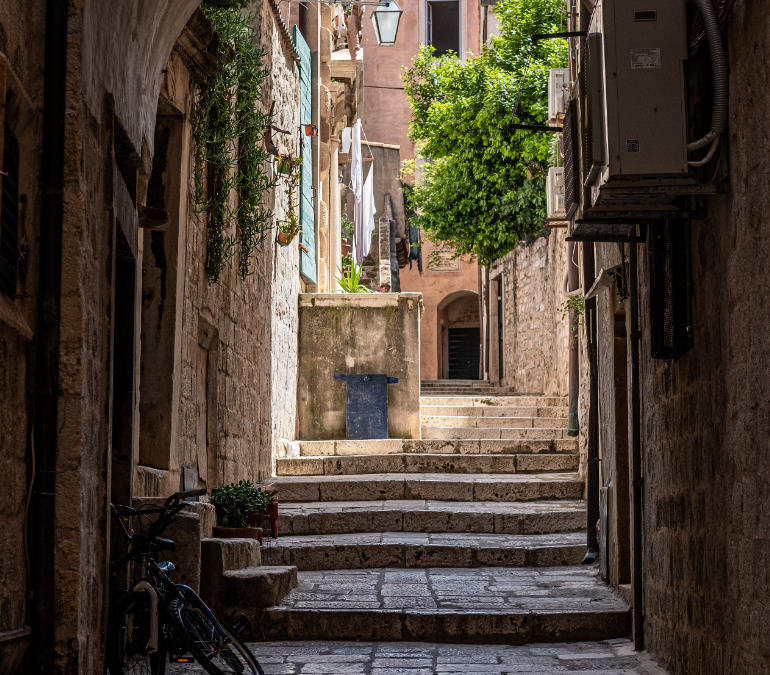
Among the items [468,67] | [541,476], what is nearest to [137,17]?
[541,476]

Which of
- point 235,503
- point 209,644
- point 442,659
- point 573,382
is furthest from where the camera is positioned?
point 573,382

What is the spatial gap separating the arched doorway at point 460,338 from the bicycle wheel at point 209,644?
83.8ft

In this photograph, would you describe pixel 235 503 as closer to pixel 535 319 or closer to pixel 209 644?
pixel 209 644

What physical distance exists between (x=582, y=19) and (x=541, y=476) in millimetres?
4832

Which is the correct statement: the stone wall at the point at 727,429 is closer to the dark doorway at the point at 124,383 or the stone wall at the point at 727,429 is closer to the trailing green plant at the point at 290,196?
the dark doorway at the point at 124,383

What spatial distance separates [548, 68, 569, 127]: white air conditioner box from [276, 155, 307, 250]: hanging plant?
2.78m

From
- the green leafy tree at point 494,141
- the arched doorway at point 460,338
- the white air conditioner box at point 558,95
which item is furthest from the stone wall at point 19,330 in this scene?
the arched doorway at point 460,338

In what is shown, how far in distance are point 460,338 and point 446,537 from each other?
21.7 metres

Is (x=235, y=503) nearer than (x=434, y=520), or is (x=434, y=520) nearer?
(x=235, y=503)

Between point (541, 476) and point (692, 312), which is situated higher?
point (692, 312)

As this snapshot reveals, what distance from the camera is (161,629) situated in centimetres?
488

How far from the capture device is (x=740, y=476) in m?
4.11

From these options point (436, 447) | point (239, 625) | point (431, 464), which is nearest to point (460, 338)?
point (436, 447)

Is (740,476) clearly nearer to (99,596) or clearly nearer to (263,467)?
(99,596)
